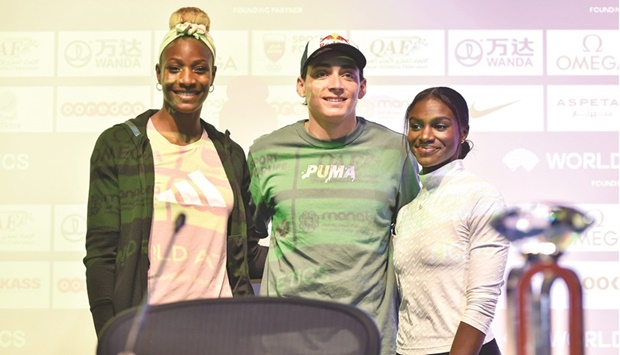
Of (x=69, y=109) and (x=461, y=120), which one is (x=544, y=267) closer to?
(x=461, y=120)

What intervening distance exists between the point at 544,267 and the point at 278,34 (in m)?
2.94

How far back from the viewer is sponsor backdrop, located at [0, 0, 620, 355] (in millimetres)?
3686

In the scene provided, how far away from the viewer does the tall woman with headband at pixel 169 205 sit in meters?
2.32

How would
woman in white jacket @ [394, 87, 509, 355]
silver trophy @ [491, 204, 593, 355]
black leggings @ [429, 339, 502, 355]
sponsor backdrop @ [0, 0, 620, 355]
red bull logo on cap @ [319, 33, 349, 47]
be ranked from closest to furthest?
silver trophy @ [491, 204, 593, 355] < woman in white jacket @ [394, 87, 509, 355] < black leggings @ [429, 339, 502, 355] < red bull logo on cap @ [319, 33, 349, 47] < sponsor backdrop @ [0, 0, 620, 355]

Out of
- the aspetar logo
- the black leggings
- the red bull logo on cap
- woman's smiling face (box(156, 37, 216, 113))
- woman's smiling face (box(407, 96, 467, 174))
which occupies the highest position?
the red bull logo on cap

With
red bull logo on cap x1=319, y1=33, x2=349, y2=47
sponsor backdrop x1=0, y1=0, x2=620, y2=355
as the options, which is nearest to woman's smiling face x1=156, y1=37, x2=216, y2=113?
red bull logo on cap x1=319, y1=33, x2=349, y2=47

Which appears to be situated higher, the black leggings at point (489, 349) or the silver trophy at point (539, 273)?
the silver trophy at point (539, 273)

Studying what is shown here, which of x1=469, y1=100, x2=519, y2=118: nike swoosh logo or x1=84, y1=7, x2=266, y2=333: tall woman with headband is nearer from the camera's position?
x1=84, y1=7, x2=266, y2=333: tall woman with headband

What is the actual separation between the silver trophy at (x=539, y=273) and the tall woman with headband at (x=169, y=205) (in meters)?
1.47

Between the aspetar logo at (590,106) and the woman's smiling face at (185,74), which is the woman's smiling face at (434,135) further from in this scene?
the aspetar logo at (590,106)

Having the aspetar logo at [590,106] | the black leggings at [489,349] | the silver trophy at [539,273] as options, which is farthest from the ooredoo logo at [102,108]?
the silver trophy at [539,273]

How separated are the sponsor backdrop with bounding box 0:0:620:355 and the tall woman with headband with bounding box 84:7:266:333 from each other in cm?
121

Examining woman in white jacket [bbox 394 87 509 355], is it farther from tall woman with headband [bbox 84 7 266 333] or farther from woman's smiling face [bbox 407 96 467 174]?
tall woman with headband [bbox 84 7 266 333]

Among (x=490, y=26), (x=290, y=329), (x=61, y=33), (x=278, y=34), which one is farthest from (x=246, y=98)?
(x=290, y=329)
